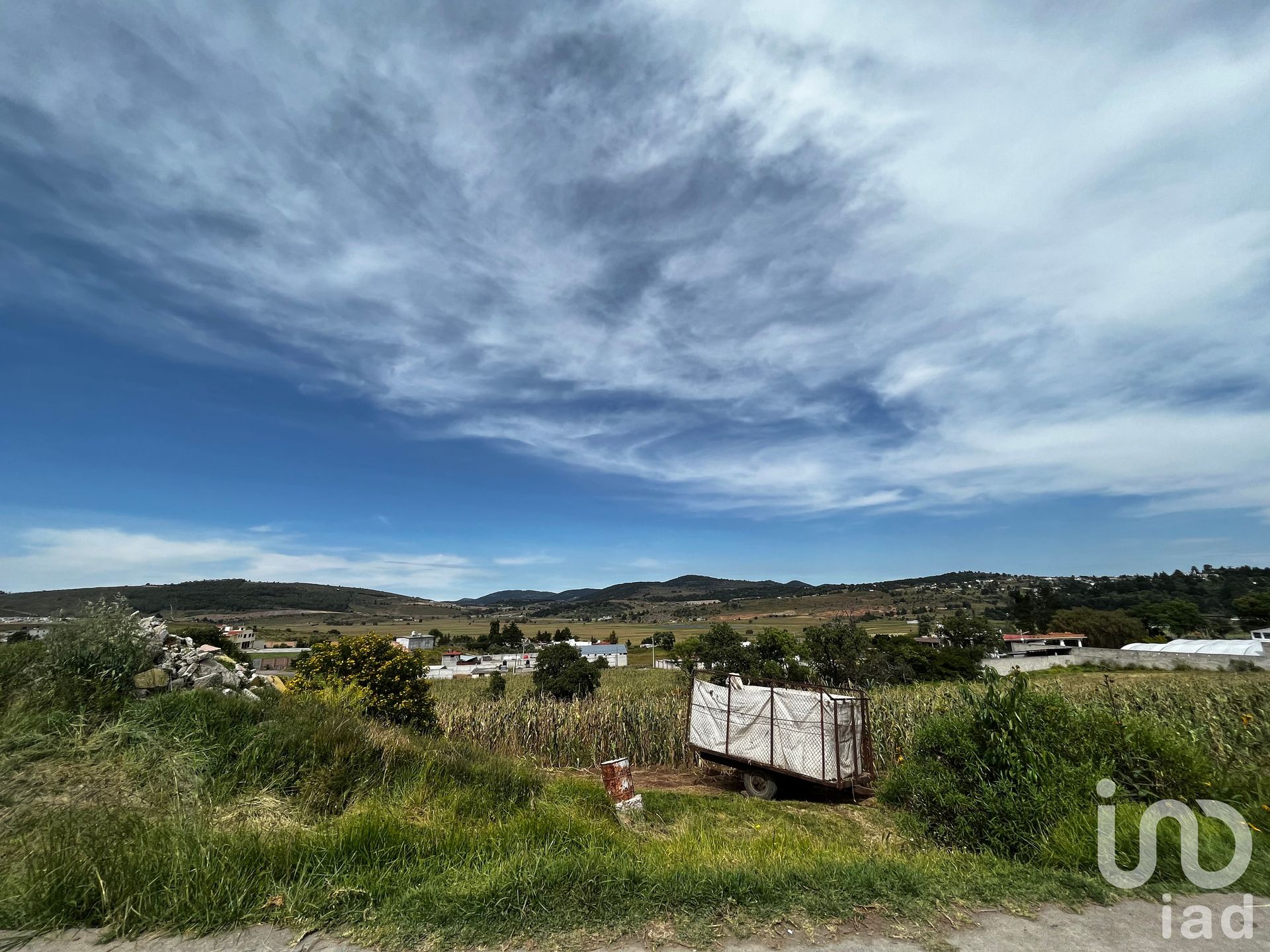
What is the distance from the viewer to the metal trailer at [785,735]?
483 inches

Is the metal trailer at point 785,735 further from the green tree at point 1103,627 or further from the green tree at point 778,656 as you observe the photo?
the green tree at point 1103,627

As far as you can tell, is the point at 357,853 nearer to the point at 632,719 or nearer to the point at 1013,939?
the point at 1013,939

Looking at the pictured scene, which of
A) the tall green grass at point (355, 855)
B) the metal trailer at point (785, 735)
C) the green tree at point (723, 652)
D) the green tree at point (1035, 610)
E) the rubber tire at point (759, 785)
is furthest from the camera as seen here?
the green tree at point (1035, 610)

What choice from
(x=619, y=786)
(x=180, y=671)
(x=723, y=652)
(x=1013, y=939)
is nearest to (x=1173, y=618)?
(x=723, y=652)

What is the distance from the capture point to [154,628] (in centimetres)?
837

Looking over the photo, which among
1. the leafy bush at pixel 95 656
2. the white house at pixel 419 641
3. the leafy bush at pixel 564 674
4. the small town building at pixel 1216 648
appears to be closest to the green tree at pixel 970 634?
the small town building at pixel 1216 648

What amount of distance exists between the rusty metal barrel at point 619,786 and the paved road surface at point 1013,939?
6.02 meters

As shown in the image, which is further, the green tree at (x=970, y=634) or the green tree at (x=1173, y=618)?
the green tree at (x=1173, y=618)

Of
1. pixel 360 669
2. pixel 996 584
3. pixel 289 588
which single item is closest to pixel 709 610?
pixel 996 584

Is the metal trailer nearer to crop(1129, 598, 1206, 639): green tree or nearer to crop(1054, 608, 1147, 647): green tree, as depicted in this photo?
crop(1054, 608, 1147, 647): green tree

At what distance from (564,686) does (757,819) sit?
32975 mm

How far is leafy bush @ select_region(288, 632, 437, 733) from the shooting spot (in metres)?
12.8

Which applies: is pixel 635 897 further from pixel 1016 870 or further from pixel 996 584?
pixel 996 584

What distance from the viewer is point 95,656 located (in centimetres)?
708
